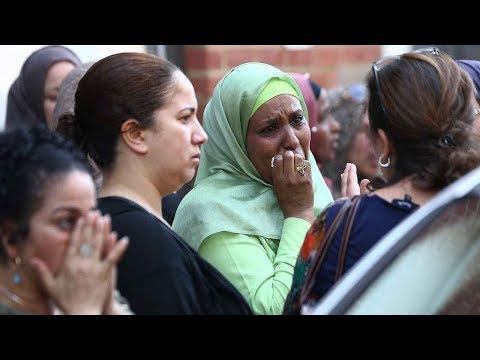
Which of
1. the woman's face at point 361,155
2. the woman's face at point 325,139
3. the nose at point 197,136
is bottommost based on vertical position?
the woman's face at point 361,155

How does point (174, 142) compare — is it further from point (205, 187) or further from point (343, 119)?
point (343, 119)

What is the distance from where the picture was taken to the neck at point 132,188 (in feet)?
9.41

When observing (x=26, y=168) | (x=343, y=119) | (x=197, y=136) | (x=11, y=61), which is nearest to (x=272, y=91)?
(x=197, y=136)

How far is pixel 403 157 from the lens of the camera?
2.64 meters

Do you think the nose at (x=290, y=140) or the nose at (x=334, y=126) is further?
the nose at (x=334, y=126)

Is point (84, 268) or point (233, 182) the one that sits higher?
point (84, 268)

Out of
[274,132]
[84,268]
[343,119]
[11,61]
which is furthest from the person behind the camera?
[343,119]

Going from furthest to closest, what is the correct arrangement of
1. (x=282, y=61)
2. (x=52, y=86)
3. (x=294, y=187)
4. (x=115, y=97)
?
(x=282, y=61)
(x=52, y=86)
(x=294, y=187)
(x=115, y=97)

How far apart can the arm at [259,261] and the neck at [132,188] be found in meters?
0.34

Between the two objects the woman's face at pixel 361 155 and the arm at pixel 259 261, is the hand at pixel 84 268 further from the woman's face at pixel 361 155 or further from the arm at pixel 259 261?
the woman's face at pixel 361 155

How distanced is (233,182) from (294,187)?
11.0 inches

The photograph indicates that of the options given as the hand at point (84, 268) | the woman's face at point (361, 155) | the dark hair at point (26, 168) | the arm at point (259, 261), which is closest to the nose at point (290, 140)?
the arm at point (259, 261)

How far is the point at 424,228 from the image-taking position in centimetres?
226

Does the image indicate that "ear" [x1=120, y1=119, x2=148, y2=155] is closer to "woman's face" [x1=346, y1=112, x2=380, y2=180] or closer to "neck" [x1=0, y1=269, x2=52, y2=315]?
"neck" [x1=0, y1=269, x2=52, y2=315]
